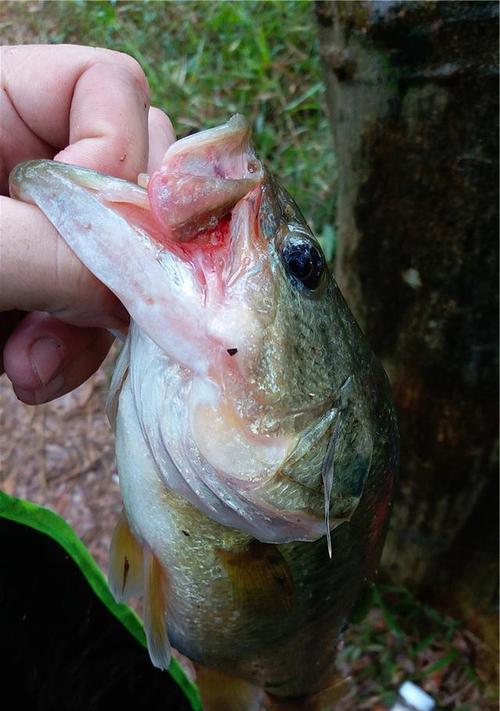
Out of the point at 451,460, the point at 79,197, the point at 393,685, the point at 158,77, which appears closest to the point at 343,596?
the point at 79,197

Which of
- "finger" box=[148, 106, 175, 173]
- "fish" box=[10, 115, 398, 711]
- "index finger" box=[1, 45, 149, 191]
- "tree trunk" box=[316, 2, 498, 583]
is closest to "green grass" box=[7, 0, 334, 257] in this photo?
"tree trunk" box=[316, 2, 498, 583]

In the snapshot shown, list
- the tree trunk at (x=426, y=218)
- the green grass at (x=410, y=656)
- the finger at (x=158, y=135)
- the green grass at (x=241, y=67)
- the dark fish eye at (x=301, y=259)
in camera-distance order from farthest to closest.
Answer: the green grass at (x=241, y=67), the green grass at (x=410, y=656), the tree trunk at (x=426, y=218), the finger at (x=158, y=135), the dark fish eye at (x=301, y=259)

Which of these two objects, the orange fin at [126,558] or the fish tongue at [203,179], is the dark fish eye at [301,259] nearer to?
the fish tongue at [203,179]

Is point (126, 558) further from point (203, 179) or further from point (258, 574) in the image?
point (203, 179)

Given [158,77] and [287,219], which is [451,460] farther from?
[158,77]

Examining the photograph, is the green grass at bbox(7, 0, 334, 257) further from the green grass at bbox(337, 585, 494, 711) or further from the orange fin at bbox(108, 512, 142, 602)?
the orange fin at bbox(108, 512, 142, 602)

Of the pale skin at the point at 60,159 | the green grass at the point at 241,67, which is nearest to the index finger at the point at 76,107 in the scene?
the pale skin at the point at 60,159
